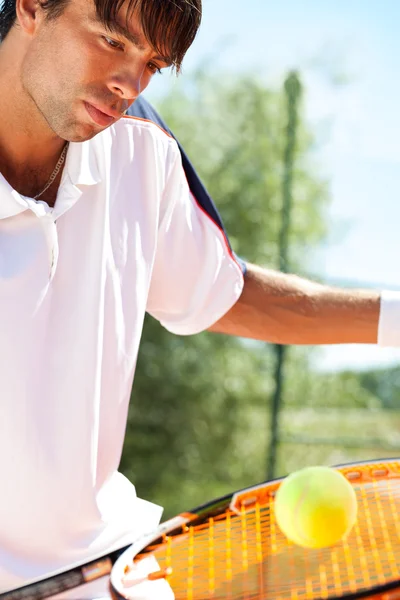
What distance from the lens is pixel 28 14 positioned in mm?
1122

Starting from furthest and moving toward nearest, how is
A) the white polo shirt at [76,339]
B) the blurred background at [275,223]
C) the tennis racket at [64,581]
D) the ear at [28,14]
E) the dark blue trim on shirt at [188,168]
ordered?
the blurred background at [275,223] < the dark blue trim on shirt at [188,168] < the ear at [28,14] < the white polo shirt at [76,339] < the tennis racket at [64,581]

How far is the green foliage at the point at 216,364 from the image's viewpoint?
457 centimetres

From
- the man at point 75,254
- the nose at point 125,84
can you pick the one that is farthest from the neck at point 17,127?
the nose at point 125,84

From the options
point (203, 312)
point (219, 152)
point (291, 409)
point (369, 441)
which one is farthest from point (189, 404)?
point (203, 312)

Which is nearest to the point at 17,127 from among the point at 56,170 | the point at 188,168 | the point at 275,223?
the point at 56,170

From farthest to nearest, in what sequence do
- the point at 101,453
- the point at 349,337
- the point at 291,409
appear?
1. the point at 291,409
2. the point at 349,337
3. the point at 101,453

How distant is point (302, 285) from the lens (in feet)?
4.30

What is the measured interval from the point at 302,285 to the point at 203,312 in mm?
171

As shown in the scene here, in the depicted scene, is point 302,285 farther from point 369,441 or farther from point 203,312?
point 369,441

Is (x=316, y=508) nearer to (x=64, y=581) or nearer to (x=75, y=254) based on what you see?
(x=64, y=581)

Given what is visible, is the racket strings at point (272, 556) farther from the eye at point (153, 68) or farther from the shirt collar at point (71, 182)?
the eye at point (153, 68)

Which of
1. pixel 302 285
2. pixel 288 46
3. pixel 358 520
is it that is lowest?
pixel 288 46

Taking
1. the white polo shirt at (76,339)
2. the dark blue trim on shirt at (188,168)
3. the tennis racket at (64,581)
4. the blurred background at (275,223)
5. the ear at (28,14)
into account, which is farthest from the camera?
the blurred background at (275,223)

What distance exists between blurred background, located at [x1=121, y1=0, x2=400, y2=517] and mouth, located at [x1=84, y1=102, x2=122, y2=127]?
9.50 ft
